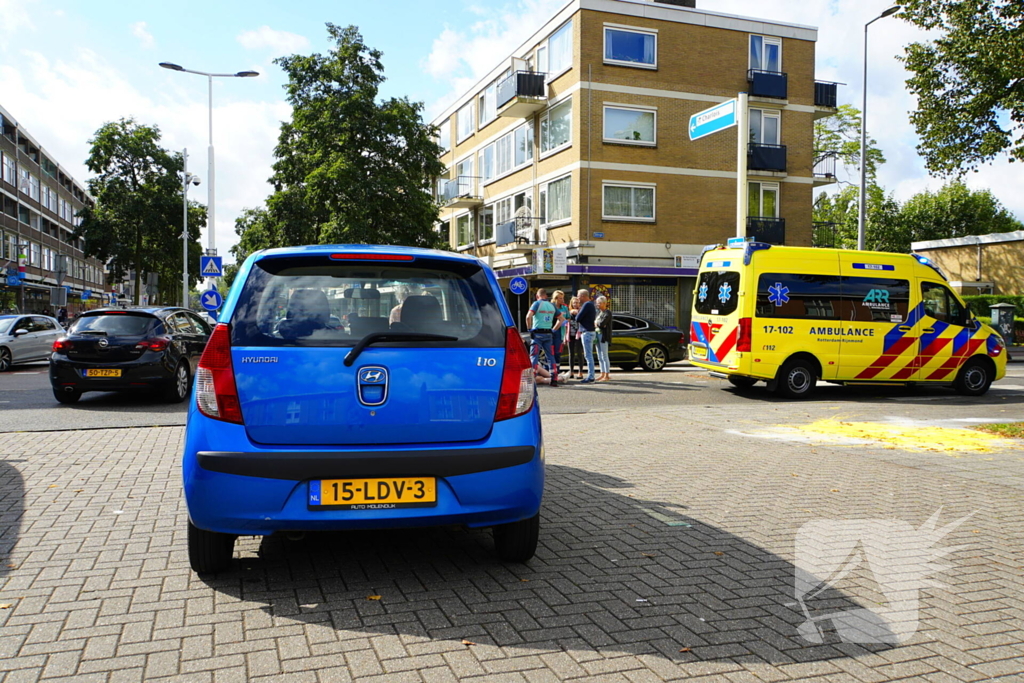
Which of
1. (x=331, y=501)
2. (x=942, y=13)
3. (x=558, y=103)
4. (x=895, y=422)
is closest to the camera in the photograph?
(x=331, y=501)

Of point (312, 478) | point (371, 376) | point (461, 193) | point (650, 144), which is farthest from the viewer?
point (461, 193)

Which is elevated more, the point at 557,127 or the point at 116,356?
the point at 557,127

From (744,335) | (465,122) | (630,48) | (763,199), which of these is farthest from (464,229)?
(744,335)

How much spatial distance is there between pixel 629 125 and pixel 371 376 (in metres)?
29.5

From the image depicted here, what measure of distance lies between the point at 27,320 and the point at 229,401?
20.7 meters

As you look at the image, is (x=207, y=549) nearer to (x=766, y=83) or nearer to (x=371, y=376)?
(x=371, y=376)

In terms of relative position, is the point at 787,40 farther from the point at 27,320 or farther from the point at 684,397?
the point at 27,320

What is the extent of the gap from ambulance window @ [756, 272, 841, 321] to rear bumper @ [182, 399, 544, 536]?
10392 mm

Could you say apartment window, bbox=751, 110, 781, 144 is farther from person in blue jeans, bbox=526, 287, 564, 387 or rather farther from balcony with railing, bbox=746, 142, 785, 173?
person in blue jeans, bbox=526, 287, 564, 387

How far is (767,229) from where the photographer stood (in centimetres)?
3366

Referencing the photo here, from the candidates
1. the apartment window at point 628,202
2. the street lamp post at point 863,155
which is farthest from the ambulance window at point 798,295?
the apartment window at point 628,202

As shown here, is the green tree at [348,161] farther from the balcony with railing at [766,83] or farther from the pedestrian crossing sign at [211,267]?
the balcony with railing at [766,83]

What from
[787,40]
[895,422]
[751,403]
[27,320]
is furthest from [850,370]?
[787,40]

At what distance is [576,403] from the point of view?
13.1m
